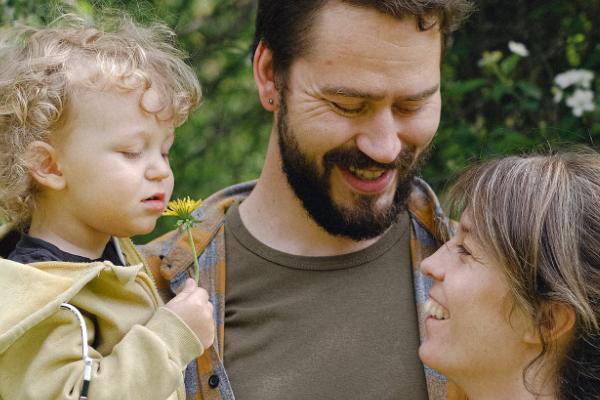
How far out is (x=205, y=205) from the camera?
9.48ft

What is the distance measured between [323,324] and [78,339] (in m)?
0.72

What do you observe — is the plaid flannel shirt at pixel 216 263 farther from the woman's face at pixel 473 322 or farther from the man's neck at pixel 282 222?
the woman's face at pixel 473 322

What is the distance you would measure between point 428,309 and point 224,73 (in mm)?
2345

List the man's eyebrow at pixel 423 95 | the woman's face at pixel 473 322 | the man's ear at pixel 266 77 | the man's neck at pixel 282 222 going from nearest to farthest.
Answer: the woman's face at pixel 473 322 → the man's eyebrow at pixel 423 95 → the man's neck at pixel 282 222 → the man's ear at pixel 266 77

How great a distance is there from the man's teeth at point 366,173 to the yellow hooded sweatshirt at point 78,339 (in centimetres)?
71

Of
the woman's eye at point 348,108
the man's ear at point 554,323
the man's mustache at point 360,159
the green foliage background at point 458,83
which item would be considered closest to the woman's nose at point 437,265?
the man's ear at point 554,323

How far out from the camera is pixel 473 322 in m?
2.15

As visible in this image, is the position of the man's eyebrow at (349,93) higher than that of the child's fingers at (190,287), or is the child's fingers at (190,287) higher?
the man's eyebrow at (349,93)

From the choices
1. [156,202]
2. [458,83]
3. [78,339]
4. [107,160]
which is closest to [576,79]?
[458,83]

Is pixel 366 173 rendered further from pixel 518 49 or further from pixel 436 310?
pixel 518 49

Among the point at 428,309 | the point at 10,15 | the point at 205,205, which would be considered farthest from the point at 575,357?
the point at 10,15

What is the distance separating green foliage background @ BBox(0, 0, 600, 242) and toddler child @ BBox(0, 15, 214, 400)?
985 millimetres

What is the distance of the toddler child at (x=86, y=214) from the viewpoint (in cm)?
205

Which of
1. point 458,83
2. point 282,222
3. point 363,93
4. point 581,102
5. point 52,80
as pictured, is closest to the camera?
point 52,80
